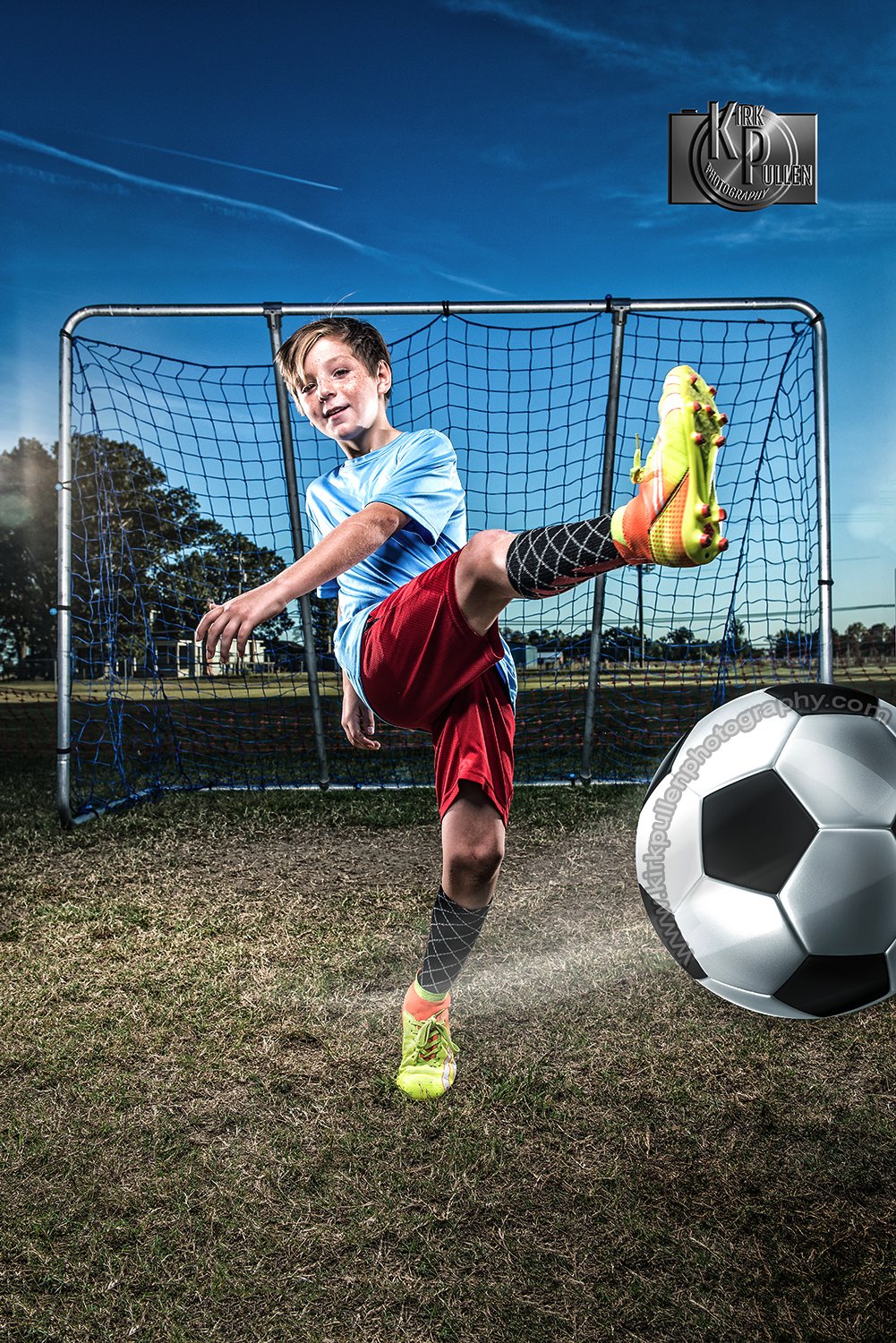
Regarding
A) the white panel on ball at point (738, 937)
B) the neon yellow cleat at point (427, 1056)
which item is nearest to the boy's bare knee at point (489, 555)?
the white panel on ball at point (738, 937)

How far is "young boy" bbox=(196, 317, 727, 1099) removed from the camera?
1814mm

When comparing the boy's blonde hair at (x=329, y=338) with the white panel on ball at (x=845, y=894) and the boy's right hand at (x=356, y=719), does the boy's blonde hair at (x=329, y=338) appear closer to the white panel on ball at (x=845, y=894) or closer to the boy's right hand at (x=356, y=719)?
the boy's right hand at (x=356, y=719)

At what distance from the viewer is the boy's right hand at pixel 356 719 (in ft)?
9.96

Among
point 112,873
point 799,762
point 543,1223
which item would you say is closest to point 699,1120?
point 543,1223

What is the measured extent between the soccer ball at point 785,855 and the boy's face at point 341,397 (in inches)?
55.7

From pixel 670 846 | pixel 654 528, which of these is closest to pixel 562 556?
pixel 654 528

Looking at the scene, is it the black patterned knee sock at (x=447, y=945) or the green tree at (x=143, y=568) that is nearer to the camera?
the black patterned knee sock at (x=447, y=945)

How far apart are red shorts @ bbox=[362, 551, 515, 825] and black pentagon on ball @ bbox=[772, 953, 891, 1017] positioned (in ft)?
2.57

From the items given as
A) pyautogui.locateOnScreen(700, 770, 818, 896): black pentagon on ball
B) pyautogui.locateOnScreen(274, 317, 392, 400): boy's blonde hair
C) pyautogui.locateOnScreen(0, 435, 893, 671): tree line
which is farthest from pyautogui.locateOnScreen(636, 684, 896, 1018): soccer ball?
pyautogui.locateOnScreen(0, 435, 893, 671): tree line

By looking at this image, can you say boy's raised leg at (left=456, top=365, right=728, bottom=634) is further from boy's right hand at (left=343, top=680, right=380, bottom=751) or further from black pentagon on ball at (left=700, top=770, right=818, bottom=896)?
boy's right hand at (left=343, top=680, right=380, bottom=751)

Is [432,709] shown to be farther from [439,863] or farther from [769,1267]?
[439,863]

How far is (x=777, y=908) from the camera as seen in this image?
1972 mm

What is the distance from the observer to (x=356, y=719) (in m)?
3.06

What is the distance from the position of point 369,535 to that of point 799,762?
1.18 meters
